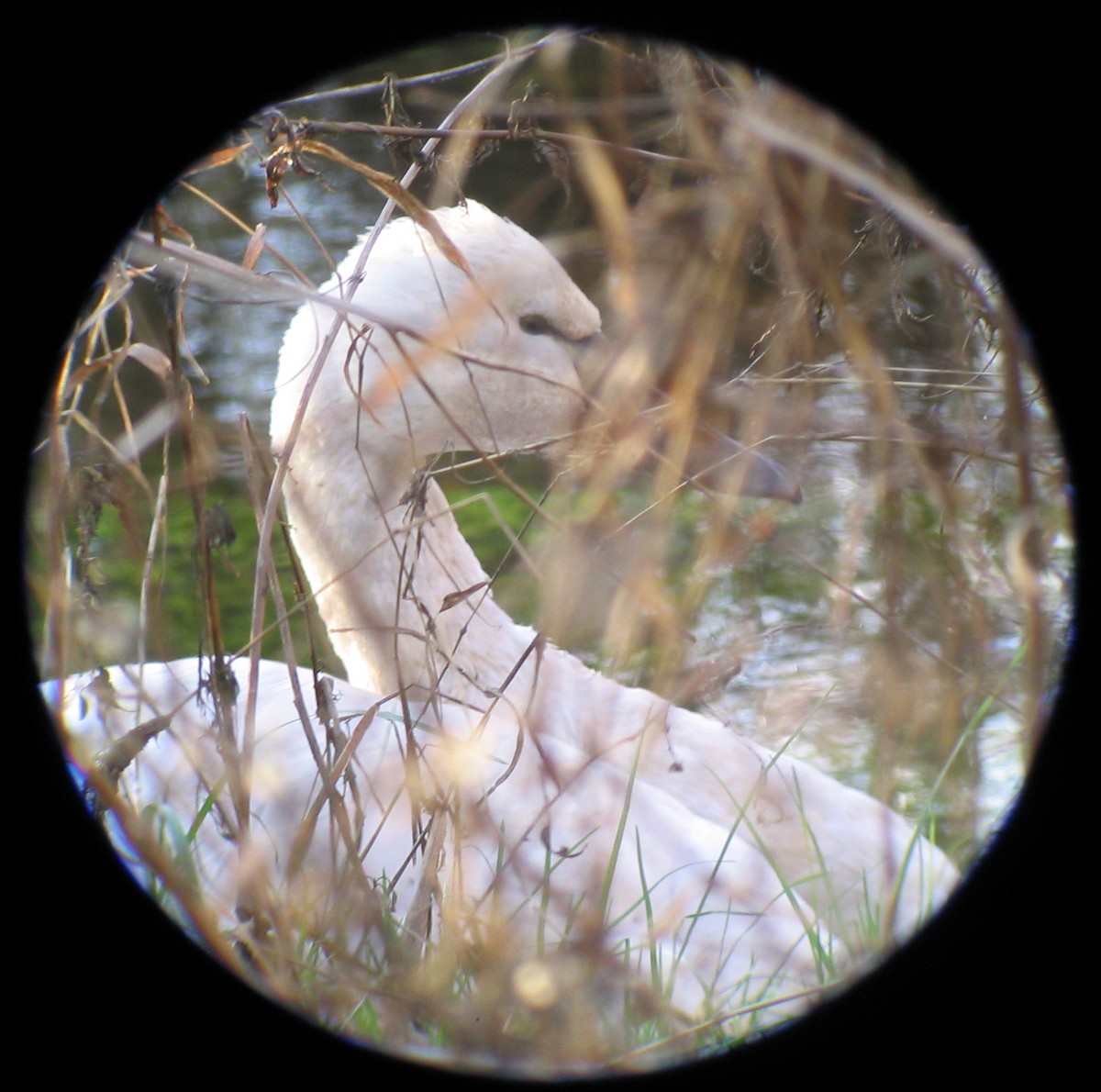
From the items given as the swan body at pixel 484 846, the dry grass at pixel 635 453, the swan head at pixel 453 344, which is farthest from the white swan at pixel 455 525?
the dry grass at pixel 635 453

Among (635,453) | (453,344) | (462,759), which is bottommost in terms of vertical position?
(462,759)

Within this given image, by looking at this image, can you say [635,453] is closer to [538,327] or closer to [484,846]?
[484,846]

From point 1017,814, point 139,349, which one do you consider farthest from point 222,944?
point 1017,814

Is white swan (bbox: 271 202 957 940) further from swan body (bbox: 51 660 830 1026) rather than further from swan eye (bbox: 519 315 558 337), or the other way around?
swan body (bbox: 51 660 830 1026)

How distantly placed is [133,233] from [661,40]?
1.92ft

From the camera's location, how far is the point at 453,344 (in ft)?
7.17

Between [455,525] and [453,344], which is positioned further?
[455,525]

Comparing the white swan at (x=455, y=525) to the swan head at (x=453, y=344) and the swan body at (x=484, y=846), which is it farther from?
the swan body at (x=484, y=846)

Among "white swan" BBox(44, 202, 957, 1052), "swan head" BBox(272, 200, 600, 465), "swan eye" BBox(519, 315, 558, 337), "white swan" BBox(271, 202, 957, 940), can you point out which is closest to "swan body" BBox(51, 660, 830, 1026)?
"white swan" BBox(44, 202, 957, 1052)

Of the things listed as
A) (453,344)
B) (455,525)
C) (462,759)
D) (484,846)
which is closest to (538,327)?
(453,344)

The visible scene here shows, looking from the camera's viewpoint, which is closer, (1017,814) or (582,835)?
(1017,814)

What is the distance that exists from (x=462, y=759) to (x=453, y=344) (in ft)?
3.26

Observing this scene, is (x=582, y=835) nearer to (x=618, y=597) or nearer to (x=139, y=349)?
(x=618, y=597)

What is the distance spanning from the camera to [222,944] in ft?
4.47
